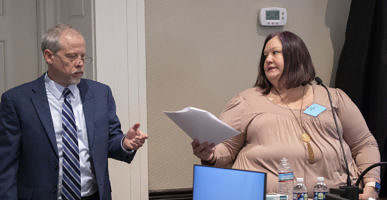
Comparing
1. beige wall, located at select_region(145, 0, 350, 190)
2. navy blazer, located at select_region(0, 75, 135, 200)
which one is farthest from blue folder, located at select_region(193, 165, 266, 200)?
beige wall, located at select_region(145, 0, 350, 190)

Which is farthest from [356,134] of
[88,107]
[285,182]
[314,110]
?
[88,107]

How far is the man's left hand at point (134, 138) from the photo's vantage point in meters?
2.17

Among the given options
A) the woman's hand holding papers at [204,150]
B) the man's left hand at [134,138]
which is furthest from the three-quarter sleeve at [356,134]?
the man's left hand at [134,138]

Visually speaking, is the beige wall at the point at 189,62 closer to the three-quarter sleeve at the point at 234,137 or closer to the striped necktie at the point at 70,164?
the three-quarter sleeve at the point at 234,137

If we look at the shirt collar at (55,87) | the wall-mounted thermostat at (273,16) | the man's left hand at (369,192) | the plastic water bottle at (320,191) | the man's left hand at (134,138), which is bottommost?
the man's left hand at (369,192)

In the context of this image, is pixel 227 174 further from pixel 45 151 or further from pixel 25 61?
pixel 25 61

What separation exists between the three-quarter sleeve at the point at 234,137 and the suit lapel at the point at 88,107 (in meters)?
0.71

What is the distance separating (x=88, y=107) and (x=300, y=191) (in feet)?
3.30

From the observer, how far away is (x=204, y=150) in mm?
2422

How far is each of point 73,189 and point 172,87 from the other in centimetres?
133

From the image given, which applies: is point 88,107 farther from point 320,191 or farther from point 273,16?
point 273,16

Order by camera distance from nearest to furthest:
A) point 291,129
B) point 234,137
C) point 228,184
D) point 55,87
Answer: point 228,184 → point 55,87 → point 291,129 → point 234,137

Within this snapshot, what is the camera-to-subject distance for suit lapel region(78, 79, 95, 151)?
7.07 feet

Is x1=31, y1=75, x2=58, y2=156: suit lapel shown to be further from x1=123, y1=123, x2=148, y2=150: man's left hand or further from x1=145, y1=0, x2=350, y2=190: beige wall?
x1=145, y1=0, x2=350, y2=190: beige wall
